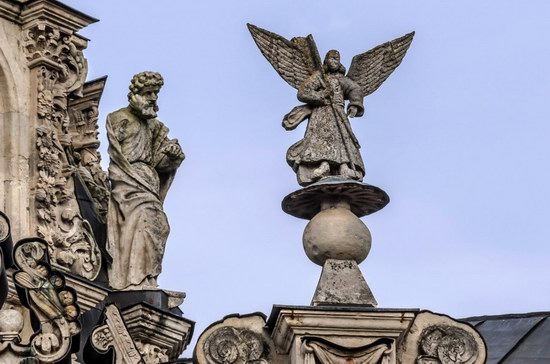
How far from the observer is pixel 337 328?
34.9 meters

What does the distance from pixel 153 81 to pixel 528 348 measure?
912 cm

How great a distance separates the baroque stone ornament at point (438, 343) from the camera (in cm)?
3531

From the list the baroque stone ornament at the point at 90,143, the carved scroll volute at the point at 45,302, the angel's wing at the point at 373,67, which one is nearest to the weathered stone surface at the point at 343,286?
the carved scroll volute at the point at 45,302

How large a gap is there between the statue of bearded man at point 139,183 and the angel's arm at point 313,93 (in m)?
6.74

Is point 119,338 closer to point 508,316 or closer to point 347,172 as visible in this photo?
point 347,172

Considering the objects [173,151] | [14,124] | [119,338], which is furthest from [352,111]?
[173,151]

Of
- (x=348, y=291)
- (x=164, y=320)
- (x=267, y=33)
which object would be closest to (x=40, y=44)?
(x=164, y=320)

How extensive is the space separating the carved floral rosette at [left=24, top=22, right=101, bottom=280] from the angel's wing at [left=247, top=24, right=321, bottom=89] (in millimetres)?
5508

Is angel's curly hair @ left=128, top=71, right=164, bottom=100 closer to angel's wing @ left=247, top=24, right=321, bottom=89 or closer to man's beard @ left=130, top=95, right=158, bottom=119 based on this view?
man's beard @ left=130, top=95, right=158, bottom=119

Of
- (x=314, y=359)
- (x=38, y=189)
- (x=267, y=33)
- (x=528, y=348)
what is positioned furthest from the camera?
(x=528, y=348)

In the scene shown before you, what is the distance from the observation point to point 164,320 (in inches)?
1683

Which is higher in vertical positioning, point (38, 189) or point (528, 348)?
point (528, 348)

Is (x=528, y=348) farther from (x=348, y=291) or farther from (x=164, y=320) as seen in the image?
(x=348, y=291)

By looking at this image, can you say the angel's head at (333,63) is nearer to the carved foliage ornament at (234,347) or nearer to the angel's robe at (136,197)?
the carved foliage ornament at (234,347)
